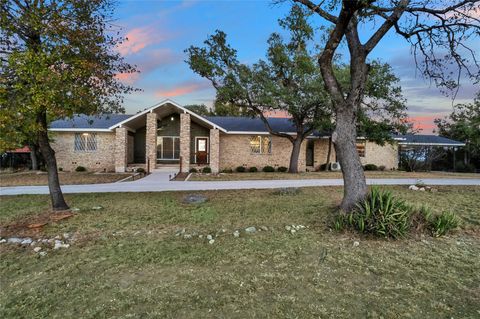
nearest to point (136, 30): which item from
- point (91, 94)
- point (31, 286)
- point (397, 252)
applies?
point (91, 94)

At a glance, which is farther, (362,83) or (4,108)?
(362,83)

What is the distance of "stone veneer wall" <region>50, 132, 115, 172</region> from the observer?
69.6 feet

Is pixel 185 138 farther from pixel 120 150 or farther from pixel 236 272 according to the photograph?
pixel 236 272

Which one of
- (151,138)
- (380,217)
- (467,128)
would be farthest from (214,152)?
(467,128)

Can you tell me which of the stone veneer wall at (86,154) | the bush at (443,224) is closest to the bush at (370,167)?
the bush at (443,224)

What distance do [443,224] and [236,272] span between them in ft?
15.8

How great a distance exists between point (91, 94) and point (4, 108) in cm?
182

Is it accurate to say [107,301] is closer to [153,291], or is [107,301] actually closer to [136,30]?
[153,291]

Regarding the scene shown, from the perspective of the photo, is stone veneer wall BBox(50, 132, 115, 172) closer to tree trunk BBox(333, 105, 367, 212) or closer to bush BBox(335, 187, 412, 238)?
tree trunk BBox(333, 105, 367, 212)

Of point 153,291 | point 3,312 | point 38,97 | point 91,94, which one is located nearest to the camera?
point 3,312

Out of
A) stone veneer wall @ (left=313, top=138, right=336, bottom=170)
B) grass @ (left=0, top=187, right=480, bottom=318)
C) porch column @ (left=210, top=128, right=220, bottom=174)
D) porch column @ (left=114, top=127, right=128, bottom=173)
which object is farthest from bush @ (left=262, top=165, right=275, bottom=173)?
grass @ (left=0, top=187, right=480, bottom=318)

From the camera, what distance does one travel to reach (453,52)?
7.71 metres

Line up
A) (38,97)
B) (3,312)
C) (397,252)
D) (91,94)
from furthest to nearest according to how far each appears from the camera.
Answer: (91,94) → (38,97) → (397,252) → (3,312)

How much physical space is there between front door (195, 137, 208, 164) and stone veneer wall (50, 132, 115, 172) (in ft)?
20.4
